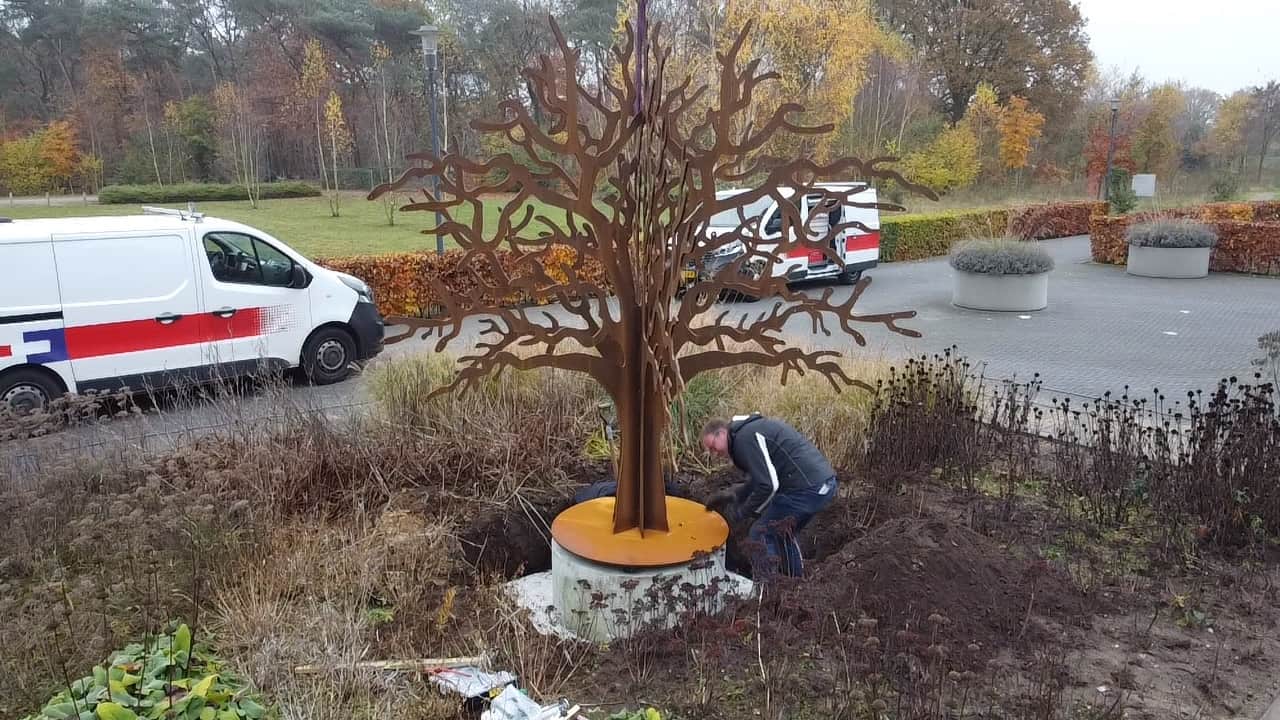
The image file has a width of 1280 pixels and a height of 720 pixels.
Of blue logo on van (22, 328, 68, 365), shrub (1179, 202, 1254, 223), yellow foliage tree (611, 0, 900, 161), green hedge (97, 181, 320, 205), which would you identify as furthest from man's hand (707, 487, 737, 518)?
green hedge (97, 181, 320, 205)

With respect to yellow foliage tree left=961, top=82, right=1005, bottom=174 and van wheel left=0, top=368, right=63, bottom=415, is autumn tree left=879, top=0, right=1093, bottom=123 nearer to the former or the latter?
yellow foliage tree left=961, top=82, right=1005, bottom=174

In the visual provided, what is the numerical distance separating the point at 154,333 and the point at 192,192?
25870mm

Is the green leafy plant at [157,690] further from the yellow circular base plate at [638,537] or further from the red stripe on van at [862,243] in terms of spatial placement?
the red stripe on van at [862,243]

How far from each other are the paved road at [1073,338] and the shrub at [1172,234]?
2.72 feet

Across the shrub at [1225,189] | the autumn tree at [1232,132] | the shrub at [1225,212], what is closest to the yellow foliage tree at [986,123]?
the shrub at [1225,189]

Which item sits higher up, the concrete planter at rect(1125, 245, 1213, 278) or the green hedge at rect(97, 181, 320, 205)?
the green hedge at rect(97, 181, 320, 205)

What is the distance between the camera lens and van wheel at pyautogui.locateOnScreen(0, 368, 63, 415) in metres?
7.96

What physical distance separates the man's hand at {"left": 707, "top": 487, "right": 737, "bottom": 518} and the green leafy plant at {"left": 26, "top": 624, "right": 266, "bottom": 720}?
2.79 meters

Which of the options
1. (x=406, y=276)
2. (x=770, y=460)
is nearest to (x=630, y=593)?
(x=770, y=460)

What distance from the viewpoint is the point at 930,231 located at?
2320 centimetres

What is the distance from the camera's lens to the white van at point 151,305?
26.3 ft

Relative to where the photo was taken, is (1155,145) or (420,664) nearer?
(420,664)

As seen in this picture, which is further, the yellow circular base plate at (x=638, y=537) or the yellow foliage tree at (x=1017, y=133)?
the yellow foliage tree at (x=1017, y=133)

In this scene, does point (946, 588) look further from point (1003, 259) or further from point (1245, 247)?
point (1245, 247)
